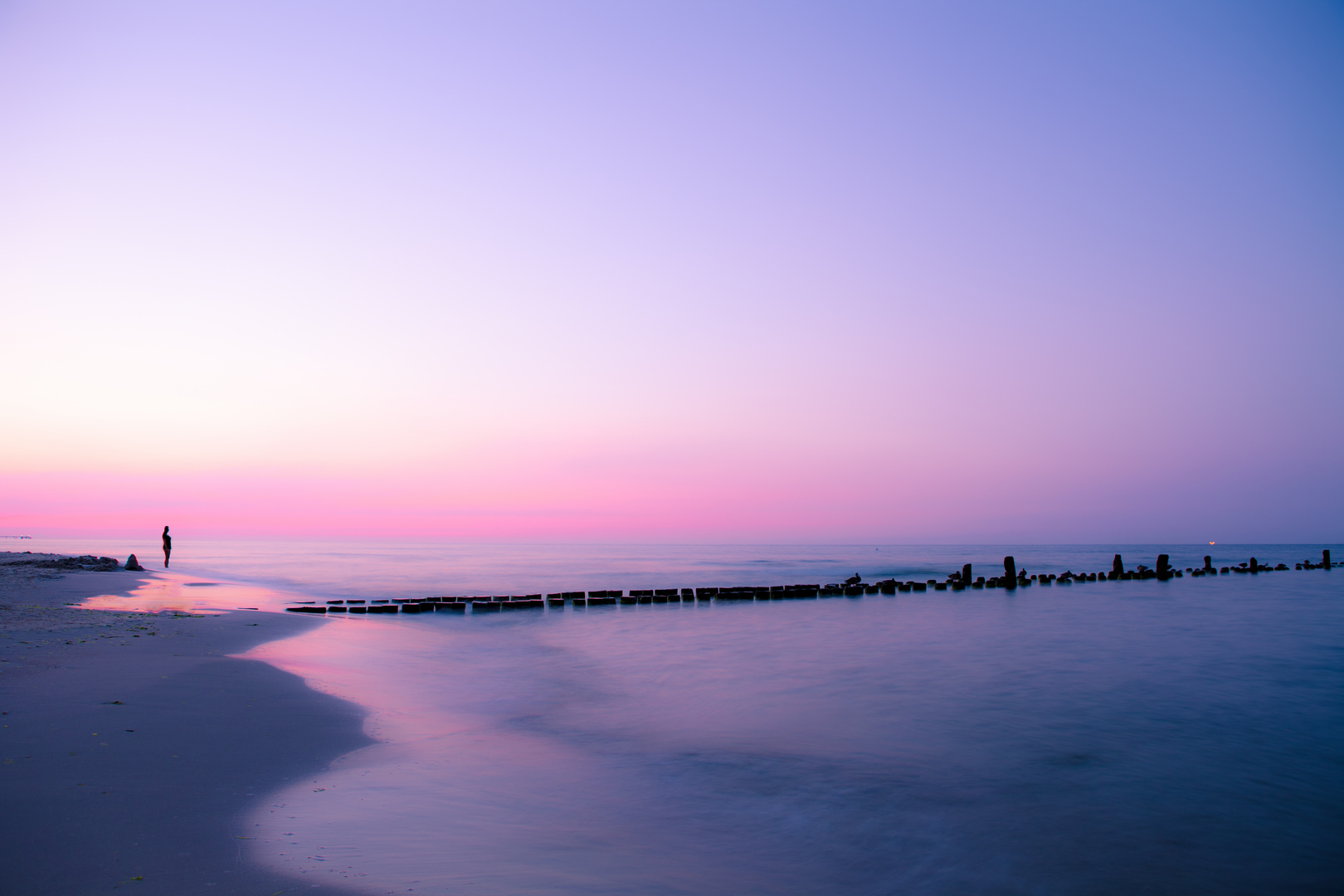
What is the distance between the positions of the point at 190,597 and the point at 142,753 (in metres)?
18.3

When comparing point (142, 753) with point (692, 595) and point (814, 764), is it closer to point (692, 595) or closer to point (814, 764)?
point (814, 764)

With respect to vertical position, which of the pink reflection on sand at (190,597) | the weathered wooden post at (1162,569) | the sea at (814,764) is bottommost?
the weathered wooden post at (1162,569)

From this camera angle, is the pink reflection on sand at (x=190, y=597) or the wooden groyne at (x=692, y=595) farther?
the wooden groyne at (x=692, y=595)

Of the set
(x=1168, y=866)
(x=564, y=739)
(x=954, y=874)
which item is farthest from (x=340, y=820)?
(x=1168, y=866)

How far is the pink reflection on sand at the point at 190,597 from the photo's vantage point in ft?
57.4

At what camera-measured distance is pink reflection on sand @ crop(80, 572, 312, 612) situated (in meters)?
17.5

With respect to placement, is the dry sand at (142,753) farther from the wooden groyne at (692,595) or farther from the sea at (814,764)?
the wooden groyne at (692,595)

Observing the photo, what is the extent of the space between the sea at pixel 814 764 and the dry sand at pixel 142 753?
0.36m

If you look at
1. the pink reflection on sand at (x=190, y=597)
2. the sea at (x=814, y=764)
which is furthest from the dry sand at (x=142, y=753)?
the pink reflection on sand at (x=190, y=597)

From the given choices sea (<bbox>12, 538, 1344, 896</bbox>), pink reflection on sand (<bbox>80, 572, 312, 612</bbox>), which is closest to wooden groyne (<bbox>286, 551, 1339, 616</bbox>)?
pink reflection on sand (<bbox>80, 572, 312, 612</bbox>)

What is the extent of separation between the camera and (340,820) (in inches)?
218

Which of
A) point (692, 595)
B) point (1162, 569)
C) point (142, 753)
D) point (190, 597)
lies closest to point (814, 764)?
point (142, 753)

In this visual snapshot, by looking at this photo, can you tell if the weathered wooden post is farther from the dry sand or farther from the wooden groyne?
the dry sand

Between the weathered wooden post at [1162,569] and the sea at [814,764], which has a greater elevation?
the sea at [814,764]
